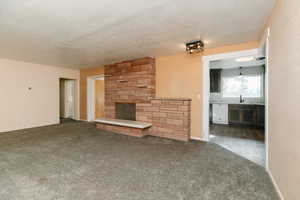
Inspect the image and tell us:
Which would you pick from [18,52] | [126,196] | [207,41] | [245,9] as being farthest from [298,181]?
[18,52]

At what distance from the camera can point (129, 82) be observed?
187 inches

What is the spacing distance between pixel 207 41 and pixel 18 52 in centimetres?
497

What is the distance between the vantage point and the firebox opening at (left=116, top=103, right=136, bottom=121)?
15.7 ft

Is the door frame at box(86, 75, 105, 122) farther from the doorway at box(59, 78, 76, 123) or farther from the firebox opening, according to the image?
the firebox opening

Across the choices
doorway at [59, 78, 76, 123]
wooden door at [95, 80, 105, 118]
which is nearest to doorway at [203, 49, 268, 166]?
wooden door at [95, 80, 105, 118]

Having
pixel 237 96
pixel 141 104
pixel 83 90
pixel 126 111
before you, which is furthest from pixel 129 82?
pixel 237 96

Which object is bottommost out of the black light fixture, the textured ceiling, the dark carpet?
the dark carpet

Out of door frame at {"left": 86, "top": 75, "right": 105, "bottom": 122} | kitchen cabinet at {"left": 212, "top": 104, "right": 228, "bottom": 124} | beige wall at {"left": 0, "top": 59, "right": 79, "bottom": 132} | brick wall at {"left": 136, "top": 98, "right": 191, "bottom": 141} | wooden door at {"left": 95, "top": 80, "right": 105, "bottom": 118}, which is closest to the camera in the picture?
brick wall at {"left": 136, "top": 98, "right": 191, "bottom": 141}

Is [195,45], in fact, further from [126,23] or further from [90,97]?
[90,97]

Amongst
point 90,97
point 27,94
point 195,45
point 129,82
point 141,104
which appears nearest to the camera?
point 195,45

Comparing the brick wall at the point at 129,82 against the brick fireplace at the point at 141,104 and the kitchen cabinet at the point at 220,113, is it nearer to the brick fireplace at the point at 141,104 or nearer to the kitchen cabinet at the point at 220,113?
the brick fireplace at the point at 141,104

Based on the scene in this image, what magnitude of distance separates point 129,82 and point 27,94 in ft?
12.2

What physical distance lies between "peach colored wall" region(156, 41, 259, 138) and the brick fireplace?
21cm

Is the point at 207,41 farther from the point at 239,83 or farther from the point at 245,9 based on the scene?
the point at 239,83
